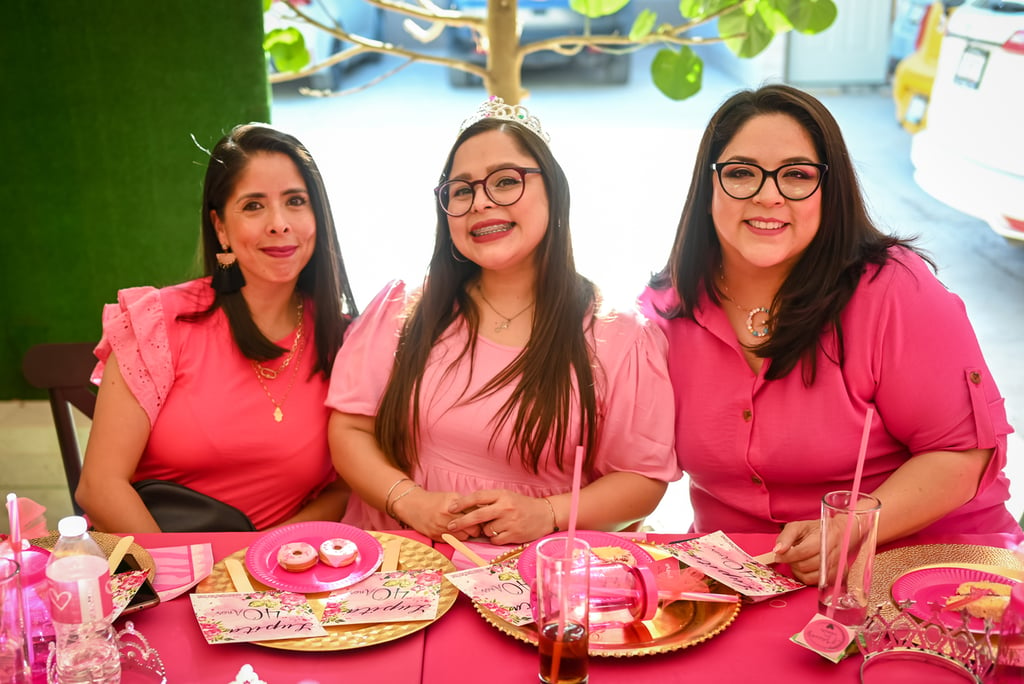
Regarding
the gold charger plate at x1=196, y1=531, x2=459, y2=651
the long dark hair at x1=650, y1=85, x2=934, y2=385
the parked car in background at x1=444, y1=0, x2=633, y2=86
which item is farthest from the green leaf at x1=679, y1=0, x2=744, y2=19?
the parked car in background at x1=444, y1=0, x2=633, y2=86

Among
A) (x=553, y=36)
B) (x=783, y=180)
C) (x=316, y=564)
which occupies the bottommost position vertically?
(x=553, y=36)

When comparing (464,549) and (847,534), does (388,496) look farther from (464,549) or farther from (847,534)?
(847,534)

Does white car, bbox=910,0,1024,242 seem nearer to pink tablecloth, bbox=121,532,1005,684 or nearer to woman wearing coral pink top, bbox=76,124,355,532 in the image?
woman wearing coral pink top, bbox=76,124,355,532

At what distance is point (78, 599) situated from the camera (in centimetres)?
130

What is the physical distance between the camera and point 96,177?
10.8ft

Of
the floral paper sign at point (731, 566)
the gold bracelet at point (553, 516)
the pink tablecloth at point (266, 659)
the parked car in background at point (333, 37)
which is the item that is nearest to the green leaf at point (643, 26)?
the gold bracelet at point (553, 516)

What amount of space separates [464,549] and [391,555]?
0.39 feet

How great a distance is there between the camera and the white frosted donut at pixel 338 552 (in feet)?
5.44

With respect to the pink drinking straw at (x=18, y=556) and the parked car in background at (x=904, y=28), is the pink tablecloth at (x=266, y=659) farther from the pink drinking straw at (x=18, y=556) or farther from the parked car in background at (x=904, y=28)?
the parked car in background at (x=904, y=28)

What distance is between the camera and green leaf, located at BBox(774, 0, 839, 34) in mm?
2539

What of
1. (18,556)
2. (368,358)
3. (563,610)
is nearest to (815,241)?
(368,358)

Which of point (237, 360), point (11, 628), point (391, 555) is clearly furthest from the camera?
point (237, 360)

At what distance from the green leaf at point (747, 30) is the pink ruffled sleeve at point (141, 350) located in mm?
1535

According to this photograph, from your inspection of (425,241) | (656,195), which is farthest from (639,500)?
(656,195)
